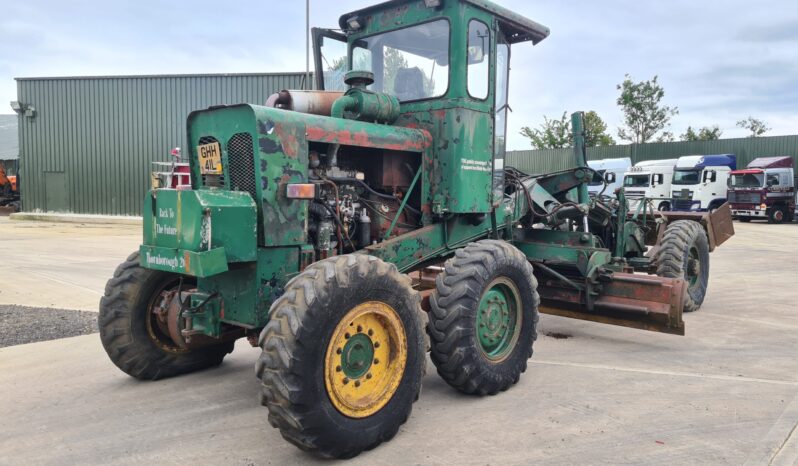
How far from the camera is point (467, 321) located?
14.3ft

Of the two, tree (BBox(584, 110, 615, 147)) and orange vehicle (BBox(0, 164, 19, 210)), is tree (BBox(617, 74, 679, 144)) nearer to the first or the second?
tree (BBox(584, 110, 615, 147))

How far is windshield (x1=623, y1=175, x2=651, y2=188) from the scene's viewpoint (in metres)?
29.0

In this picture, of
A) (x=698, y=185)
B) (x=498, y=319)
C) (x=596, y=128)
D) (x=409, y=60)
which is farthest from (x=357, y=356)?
(x=596, y=128)

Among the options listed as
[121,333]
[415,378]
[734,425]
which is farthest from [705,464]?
[121,333]

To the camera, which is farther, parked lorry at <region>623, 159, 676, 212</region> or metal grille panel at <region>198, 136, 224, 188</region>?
parked lorry at <region>623, 159, 676, 212</region>

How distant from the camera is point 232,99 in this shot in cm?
2311

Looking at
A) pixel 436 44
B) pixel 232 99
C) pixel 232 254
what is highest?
pixel 232 99

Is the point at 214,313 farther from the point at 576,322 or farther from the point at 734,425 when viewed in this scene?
the point at 576,322

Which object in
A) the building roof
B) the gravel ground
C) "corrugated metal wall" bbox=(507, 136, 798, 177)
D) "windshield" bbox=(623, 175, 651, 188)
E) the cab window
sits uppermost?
the building roof

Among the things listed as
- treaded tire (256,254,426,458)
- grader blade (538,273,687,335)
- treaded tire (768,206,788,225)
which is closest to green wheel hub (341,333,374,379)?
treaded tire (256,254,426,458)

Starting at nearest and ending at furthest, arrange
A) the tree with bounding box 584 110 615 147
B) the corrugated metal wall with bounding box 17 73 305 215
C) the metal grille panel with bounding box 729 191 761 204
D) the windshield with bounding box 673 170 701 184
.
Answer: the corrugated metal wall with bounding box 17 73 305 215, the metal grille panel with bounding box 729 191 761 204, the windshield with bounding box 673 170 701 184, the tree with bounding box 584 110 615 147

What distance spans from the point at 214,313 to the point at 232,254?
63 cm

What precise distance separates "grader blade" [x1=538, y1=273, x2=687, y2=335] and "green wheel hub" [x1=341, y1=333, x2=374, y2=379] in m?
3.29

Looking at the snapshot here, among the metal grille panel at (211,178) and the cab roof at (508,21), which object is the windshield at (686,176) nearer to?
the cab roof at (508,21)
